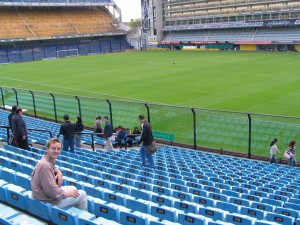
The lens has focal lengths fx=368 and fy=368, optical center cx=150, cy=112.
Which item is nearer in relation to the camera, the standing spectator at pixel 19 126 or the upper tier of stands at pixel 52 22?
the standing spectator at pixel 19 126

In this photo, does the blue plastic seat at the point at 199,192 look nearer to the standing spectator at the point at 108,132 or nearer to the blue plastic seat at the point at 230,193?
the blue plastic seat at the point at 230,193

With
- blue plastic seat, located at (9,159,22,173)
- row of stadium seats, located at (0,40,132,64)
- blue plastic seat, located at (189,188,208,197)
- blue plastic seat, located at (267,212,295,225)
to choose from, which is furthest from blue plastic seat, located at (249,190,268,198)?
row of stadium seats, located at (0,40,132,64)

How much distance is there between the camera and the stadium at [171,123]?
6070mm

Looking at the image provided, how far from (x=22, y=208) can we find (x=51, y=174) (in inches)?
29.9

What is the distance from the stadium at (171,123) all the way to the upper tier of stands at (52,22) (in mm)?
477

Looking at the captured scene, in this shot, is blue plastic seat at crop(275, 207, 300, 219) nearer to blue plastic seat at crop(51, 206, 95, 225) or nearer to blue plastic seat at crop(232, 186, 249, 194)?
blue plastic seat at crop(232, 186, 249, 194)

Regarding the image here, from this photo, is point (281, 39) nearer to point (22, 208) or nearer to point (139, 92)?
point (139, 92)

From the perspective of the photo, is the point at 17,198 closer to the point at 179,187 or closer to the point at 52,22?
the point at 179,187

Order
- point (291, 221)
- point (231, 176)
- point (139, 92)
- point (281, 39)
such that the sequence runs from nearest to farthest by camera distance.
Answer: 1. point (291, 221)
2. point (231, 176)
3. point (139, 92)
4. point (281, 39)

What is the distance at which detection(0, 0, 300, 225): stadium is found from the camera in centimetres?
607

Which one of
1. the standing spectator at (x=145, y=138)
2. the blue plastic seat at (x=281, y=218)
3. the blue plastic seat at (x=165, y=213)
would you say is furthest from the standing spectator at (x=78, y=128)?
the blue plastic seat at (x=281, y=218)

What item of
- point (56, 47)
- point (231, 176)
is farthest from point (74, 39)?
point (231, 176)

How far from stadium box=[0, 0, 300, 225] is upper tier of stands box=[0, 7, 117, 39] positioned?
0.48 m

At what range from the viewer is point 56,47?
299ft
